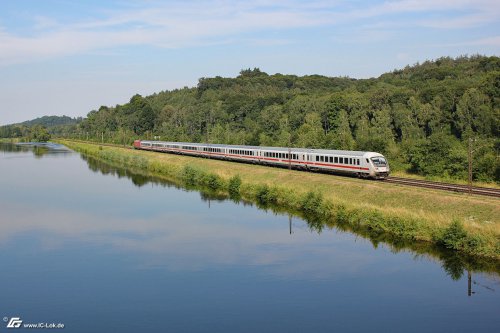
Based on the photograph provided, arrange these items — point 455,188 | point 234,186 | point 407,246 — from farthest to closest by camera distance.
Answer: point 234,186, point 455,188, point 407,246

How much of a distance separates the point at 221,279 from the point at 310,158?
3486 centimetres

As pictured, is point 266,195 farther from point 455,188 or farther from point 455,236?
point 455,236

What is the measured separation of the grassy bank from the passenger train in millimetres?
1555

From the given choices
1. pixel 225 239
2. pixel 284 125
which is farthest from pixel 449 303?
pixel 284 125

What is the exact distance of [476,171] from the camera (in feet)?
178

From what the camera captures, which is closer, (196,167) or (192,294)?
(192,294)

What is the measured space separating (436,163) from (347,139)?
2068cm

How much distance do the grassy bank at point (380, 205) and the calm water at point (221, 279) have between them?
2.62 m

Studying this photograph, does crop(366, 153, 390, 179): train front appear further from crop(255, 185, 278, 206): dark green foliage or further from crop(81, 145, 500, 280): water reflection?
crop(255, 185, 278, 206): dark green foliage

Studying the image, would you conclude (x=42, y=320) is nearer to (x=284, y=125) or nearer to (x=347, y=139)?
(x=347, y=139)

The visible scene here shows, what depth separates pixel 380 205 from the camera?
151 ft

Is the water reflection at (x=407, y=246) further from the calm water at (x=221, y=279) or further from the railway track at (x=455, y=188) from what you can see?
the railway track at (x=455, y=188)

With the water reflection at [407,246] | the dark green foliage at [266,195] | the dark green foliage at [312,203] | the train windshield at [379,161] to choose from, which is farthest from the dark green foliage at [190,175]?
the train windshield at [379,161]

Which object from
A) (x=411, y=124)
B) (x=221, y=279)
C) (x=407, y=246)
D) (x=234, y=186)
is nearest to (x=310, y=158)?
(x=234, y=186)
